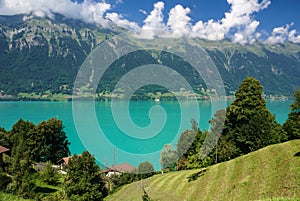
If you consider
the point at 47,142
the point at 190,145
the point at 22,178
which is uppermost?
the point at 47,142

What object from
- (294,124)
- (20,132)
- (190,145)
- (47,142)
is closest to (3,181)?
(20,132)

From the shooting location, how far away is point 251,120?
26422 mm

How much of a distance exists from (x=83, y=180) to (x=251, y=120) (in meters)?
17.3

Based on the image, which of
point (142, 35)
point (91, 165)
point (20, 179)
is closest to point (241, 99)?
point (142, 35)

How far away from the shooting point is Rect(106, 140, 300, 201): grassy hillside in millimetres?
14166

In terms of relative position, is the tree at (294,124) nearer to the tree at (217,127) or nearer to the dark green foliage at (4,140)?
the tree at (217,127)

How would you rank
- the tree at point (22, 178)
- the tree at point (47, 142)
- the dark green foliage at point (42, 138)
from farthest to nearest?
the tree at point (47, 142), the dark green foliage at point (42, 138), the tree at point (22, 178)

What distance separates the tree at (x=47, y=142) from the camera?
4047cm

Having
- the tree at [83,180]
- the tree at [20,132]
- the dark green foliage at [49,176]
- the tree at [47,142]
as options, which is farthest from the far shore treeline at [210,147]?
the tree at [47,142]

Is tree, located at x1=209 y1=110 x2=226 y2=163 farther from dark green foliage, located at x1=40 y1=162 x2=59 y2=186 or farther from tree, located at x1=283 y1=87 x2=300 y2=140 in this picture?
dark green foliage, located at x1=40 y1=162 x2=59 y2=186

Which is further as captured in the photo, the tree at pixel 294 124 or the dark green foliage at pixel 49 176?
the dark green foliage at pixel 49 176

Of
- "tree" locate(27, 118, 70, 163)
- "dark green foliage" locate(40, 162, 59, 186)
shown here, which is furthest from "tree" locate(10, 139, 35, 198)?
"tree" locate(27, 118, 70, 163)

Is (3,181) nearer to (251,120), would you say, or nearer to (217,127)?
(217,127)

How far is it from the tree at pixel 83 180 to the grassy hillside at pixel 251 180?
9.82m
